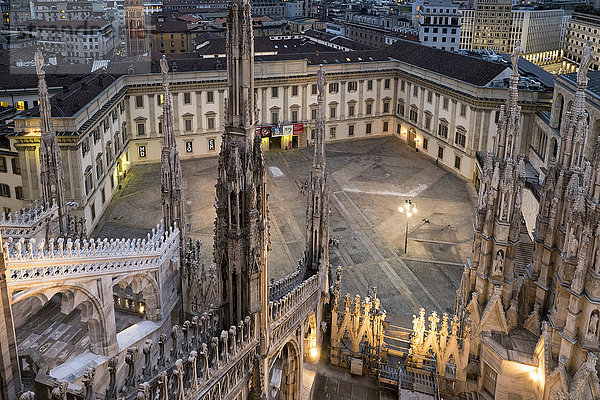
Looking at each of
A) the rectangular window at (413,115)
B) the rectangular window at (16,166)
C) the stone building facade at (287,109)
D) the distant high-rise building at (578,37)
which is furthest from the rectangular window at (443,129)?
the distant high-rise building at (578,37)

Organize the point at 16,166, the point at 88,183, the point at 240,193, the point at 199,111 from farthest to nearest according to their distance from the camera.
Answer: the point at 199,111, the point at 88,183, the point at 16,166, the point at 240,193

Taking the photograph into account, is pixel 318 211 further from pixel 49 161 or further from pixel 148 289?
pixel 49 161

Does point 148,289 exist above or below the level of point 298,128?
above

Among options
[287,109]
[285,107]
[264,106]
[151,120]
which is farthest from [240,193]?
[287,109]

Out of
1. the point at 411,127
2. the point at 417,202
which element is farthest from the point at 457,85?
the point at 417,202

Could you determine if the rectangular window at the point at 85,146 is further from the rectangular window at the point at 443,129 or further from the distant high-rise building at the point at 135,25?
the distant high-rise building at the point at 135,25

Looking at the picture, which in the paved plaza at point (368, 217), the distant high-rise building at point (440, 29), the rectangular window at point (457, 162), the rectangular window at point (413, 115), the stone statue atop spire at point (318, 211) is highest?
the distant high-rise building at point (440, 29)
